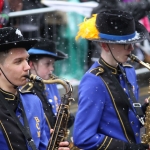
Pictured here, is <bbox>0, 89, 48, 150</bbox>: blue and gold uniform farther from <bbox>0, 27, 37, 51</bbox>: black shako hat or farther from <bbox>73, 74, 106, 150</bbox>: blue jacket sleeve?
<bbox>73, 74, 106, 150</bbox>: blue jacket sleeve

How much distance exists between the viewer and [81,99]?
17.8ft

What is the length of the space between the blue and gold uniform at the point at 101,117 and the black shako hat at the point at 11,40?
871 mm

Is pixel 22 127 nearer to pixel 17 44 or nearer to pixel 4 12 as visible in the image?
pixel 17 44

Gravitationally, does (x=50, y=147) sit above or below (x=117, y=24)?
below

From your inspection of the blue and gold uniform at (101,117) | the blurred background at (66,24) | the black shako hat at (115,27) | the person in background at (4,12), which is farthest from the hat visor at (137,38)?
the blurred background at (66,24)

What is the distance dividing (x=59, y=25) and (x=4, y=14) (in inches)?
48.0

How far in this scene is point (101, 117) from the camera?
547cm


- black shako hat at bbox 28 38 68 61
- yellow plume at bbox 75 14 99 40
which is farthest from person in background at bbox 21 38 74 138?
yellow plume at bbox 75 14 99 40

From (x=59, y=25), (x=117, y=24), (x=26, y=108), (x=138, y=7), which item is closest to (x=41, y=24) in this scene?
(x=59, y=25)

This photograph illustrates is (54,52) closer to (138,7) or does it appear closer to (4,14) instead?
(4,14)

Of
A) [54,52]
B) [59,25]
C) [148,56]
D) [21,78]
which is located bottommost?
[148,56]

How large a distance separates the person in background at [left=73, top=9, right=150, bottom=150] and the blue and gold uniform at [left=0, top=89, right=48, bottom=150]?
0.55 metres

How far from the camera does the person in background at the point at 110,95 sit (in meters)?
5.41

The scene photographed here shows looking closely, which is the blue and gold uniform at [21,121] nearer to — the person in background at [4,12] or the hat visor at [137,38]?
the hat visor at [137,38]
